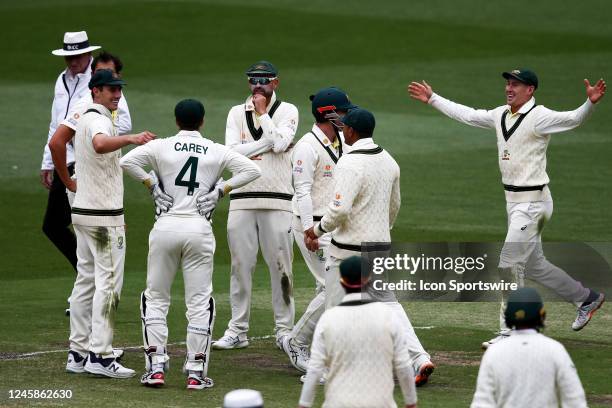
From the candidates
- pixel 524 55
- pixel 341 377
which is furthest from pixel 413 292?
pixel 524 55

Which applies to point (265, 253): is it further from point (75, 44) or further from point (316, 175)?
point (75, 44)

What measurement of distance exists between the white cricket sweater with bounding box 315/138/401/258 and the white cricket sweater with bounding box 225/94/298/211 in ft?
6.54

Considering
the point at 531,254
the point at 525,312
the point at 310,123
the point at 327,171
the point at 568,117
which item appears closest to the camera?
the point at 525,312

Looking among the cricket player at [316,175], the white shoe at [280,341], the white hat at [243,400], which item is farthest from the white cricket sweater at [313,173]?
the white hat at [243,400]

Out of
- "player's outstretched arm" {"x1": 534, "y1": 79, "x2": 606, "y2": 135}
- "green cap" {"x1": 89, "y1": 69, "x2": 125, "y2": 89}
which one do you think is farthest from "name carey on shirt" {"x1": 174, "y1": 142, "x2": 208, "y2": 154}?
"player's outstretched arm" {"x1": 534, "y1": 79, "x2": 606, "y2": 135}

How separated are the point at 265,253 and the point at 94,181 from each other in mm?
2201

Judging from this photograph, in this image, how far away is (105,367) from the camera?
11.0 meters

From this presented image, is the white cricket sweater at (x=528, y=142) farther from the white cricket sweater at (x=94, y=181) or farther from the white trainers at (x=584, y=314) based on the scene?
the white cricket sweater at (x=94, y=181)

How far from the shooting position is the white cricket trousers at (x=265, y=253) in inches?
491

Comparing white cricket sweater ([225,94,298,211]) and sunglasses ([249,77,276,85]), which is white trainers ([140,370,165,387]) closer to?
white cricket sweater ([225,94,298,211])

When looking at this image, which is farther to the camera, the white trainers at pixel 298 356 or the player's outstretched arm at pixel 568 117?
the player's outstretched arm at pixel 568 117

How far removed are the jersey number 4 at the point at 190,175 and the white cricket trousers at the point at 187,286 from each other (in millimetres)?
301

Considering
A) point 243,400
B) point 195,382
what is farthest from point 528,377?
point 195,382

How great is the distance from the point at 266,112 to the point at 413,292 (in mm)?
3387
